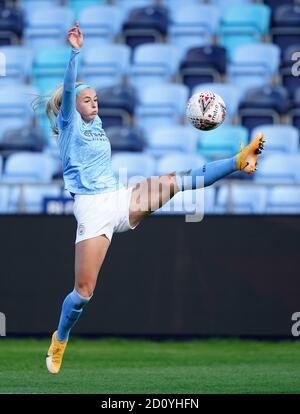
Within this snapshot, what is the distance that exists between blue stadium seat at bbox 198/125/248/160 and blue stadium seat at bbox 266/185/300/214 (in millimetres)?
1599

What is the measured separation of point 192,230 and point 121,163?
1894 mm

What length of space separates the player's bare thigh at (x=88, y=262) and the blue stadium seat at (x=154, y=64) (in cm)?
717

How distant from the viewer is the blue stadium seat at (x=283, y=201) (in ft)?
38.4

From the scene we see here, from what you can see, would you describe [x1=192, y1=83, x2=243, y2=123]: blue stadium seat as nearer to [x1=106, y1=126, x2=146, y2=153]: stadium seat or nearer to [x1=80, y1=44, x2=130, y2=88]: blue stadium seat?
[x1=106, y1=126, x2=146, y2=153]: stadium seat

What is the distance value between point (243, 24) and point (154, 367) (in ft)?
23.1

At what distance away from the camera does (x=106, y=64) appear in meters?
15.0

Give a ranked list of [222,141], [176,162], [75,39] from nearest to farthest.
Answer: [75,39] → [176,162] → [222,141]

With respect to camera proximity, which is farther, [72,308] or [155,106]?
[155,106]

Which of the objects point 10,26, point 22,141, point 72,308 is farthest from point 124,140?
point 72,308

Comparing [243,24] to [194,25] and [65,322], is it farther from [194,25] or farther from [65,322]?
[65,322]

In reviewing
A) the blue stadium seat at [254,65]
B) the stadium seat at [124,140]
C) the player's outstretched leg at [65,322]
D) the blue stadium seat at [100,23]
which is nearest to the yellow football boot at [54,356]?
the player's outstretched leg at [65,322]

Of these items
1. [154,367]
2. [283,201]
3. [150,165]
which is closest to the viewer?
[154,367]

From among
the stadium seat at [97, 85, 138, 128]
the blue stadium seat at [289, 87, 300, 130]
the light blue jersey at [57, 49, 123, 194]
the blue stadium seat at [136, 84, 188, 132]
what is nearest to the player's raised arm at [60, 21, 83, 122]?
the light blue jersey at [57, 49, 123, 194]
